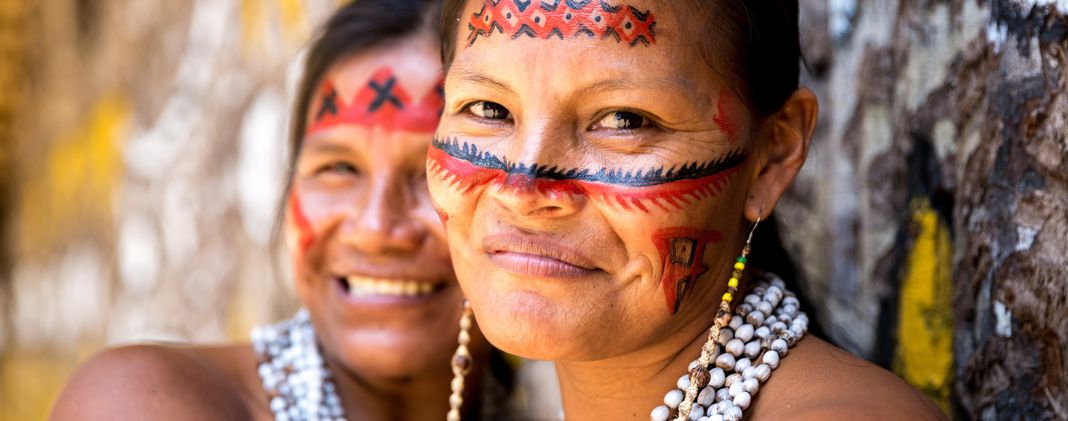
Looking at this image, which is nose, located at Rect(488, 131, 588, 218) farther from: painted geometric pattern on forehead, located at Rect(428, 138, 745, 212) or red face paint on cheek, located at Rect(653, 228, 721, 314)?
red face paint on cheek, located at Rect(653, 228, 721, 314)

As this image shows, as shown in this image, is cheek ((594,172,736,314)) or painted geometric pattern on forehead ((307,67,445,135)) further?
painted geometric pattern on forehead ((307,67,445,135))

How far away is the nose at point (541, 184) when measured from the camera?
1788mm

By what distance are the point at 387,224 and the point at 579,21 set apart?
35.5 inches

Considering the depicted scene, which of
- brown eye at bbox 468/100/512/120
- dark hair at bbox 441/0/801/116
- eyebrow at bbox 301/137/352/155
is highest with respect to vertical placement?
dark hair at bbox 441/0/801/116

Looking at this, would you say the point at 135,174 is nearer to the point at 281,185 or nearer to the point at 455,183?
the point at 281,185

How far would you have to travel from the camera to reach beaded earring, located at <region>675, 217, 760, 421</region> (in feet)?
6.27

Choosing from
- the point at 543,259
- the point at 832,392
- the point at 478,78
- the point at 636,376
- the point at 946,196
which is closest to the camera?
the point at 832,392

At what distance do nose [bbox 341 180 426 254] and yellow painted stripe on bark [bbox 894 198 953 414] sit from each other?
118cm

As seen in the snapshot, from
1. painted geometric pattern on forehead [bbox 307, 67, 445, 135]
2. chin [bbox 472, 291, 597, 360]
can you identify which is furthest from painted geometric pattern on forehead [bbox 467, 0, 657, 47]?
painted geometric pattern on forehead [bbox 307, 67, 445, 135]

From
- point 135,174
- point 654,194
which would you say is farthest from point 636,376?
point 135,174

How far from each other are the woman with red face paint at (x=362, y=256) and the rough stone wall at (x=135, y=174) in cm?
155

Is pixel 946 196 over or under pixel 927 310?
over

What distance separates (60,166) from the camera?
6.89m

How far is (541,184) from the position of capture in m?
1.79
